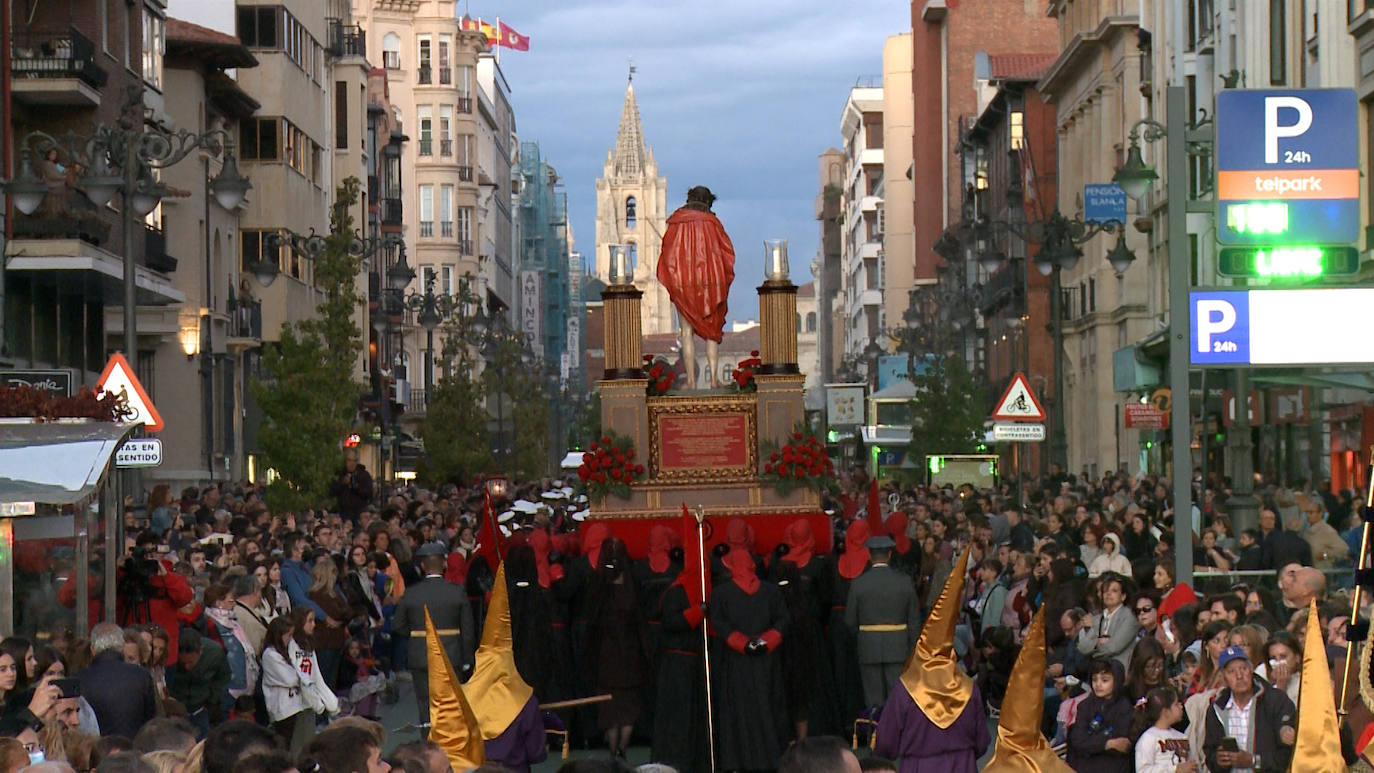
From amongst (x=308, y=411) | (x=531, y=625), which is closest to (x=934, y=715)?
(x=531, y=625)

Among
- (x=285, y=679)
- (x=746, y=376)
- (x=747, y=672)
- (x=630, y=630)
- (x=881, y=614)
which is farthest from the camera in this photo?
(x=746, y=376)

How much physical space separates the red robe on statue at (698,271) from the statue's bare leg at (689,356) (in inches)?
4.8

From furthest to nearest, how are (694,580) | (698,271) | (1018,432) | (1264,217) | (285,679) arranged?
(1018,432) < (698,271) < (1264,217) < (694,580) < (285,679)

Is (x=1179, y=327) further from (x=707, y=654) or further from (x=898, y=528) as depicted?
(x=898, y=528)

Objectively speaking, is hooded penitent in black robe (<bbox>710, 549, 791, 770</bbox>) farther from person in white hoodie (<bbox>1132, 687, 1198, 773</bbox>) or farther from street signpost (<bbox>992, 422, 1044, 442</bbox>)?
street signpost (<bbox>992, 422, 1044, 442</bbox>)

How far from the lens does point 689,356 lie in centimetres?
2445

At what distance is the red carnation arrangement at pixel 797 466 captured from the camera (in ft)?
75.8

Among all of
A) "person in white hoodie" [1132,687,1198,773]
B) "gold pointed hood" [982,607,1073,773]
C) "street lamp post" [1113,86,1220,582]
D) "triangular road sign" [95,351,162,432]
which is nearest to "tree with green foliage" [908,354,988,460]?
"triangular road sign" [95,351,162,432]

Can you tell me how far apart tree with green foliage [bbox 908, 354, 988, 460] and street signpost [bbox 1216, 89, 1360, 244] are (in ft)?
131

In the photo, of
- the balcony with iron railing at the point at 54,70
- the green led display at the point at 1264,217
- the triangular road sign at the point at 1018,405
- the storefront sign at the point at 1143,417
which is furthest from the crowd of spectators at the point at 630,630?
the balcony with iron railing at the point at 54,70

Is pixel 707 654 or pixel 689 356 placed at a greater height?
pixel 689 356

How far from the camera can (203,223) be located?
171 feet

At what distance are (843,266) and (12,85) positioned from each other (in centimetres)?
14235

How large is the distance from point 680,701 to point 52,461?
482 centimetres
